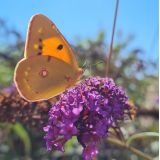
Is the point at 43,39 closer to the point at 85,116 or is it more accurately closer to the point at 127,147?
the point at 85,116

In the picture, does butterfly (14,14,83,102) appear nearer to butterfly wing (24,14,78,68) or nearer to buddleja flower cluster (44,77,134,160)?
butterfly wing (24,14,78,68)

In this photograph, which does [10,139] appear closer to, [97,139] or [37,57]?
[37,57]

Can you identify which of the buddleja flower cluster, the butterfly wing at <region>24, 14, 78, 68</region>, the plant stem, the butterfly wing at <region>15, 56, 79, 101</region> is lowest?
the plant stem

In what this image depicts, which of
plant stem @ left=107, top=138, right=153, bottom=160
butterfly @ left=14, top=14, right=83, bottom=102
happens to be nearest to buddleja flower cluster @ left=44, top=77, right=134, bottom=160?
butterfly @ left=14, top=14, right=83, bottom=102

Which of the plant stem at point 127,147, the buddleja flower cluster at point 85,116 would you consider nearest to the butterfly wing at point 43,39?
the buddleja flower cluster at point 85,116

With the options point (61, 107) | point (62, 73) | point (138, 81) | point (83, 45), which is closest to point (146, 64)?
point (138, 81)

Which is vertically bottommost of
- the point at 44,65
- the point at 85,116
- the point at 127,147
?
the point at 127,147

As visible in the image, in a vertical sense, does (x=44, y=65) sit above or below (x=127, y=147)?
above

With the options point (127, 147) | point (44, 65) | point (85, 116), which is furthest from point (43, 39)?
point (127, 147)

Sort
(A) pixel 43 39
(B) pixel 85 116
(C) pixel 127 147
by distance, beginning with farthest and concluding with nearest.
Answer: (C) pixel 127 147 → (A) pixel 43 39 → (B) pixel 85 116
